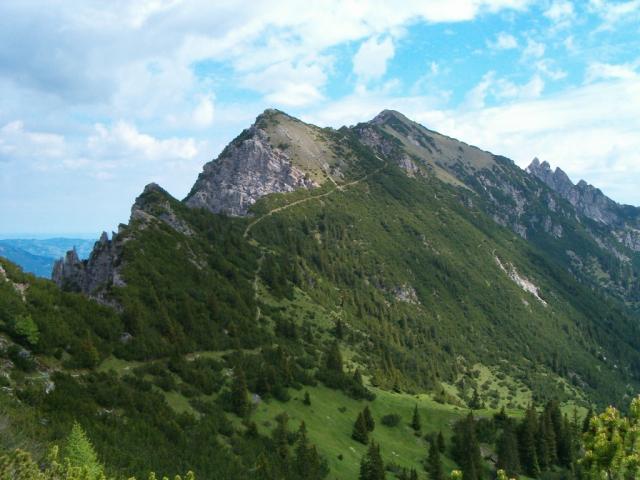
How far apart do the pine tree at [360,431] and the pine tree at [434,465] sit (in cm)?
1091

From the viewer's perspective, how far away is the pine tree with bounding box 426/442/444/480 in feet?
264

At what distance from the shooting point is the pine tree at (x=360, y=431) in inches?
3401

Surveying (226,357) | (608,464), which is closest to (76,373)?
(226,357)

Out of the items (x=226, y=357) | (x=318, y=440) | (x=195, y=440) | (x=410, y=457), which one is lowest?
(x=410, y=457)

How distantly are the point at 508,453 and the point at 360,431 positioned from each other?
28.3m

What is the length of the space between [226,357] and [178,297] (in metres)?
18.1

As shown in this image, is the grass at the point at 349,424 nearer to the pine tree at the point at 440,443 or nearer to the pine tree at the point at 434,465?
the pine tree at the point at 434,465

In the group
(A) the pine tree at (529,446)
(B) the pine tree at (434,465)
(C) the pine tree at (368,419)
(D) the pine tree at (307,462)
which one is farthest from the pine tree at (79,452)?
(A) the pine tree at (529,446)

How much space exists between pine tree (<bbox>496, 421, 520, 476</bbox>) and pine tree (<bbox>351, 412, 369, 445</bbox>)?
24014 millimetres

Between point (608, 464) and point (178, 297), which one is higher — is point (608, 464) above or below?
below

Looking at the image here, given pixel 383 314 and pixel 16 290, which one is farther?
pixel 383 314

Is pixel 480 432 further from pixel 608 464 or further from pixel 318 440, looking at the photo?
pixel 608 464

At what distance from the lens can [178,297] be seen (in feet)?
346

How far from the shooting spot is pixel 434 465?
82.8 m
